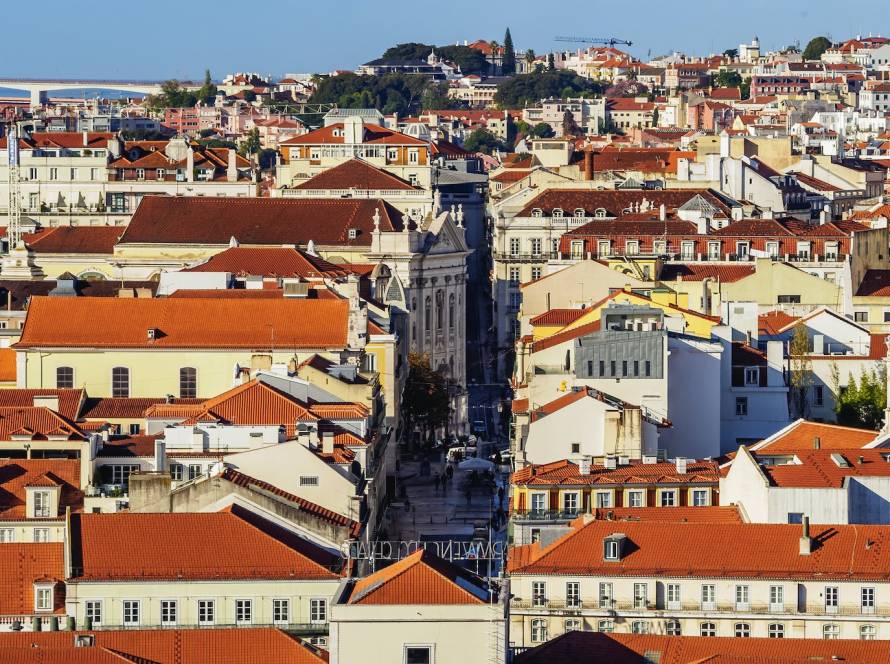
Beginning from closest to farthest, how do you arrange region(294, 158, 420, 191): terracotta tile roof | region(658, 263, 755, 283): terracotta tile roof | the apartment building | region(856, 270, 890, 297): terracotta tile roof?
the apartment building
region(856, 270, 890, 297): terracotta tile roof
region(658, 263, 755, 283): terracotta tile roof
region(294, 158, 420, 191): terracotta tile roof

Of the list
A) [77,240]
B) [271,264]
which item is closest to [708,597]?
[271,264]

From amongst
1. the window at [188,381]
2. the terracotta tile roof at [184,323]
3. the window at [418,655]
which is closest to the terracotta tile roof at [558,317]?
the terracotta tile roof at [184,323]

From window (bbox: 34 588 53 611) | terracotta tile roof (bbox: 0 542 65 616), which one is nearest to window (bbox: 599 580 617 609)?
terracotta tile roof (bbox: 0 542 65 616)

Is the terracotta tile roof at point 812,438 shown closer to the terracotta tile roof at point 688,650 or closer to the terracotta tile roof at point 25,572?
the terracotta tile roof at point 688,650

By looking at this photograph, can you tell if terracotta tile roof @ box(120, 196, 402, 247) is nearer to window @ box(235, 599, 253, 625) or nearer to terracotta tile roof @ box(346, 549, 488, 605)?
window @ box(235, 599, 253, 625)

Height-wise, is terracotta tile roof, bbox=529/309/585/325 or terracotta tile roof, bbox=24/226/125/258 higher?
terracotta tile roof, bbox=529/309/585/325

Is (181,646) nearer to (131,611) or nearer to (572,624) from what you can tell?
(131,611)

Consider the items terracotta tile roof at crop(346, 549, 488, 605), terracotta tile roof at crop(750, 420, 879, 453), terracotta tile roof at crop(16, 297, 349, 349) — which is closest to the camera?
terracotta tile roof at crop(346, 549, 488, 605)
